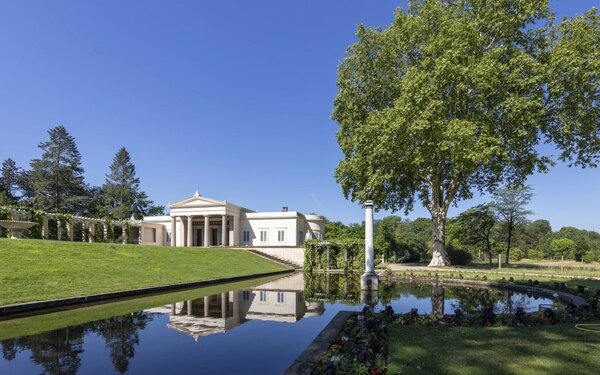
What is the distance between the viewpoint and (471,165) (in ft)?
76.1

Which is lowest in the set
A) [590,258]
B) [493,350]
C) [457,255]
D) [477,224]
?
[590,258]

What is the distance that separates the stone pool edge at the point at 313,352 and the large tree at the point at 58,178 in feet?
193

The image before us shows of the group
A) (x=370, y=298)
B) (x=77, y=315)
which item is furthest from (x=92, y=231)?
(x=370, y=298)

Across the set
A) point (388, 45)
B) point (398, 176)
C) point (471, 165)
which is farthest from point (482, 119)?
point (388, 45)

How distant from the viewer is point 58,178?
54.7 metres

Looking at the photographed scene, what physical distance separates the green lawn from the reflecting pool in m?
1.79

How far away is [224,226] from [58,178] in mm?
32563

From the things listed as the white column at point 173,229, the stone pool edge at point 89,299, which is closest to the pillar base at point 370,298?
the stone pool edge at point 89,299

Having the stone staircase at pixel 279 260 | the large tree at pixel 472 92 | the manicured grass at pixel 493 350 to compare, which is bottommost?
the stone staircase at pixel 279 260

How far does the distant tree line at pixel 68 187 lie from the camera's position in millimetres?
53750

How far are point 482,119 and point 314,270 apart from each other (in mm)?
19097

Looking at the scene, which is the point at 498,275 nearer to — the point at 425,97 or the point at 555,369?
the point at 425,97

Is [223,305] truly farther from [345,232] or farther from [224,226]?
[345,232]

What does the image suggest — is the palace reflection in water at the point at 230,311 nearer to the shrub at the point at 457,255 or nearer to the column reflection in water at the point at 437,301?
the column reflection in water at the point at 437,301
